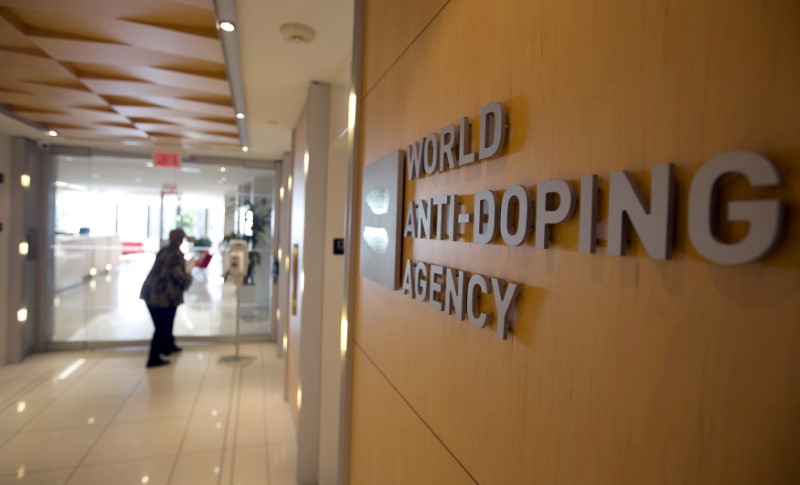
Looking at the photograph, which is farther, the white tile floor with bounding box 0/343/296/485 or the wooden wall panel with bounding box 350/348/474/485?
the white tile floor with bounding box 0/343/296/485

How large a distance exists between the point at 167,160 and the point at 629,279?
807 cm

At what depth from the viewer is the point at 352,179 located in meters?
2.14

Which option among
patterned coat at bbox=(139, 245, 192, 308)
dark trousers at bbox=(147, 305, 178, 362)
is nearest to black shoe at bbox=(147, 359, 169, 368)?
dark trousers at bbox=(147, 305, 178, 362)

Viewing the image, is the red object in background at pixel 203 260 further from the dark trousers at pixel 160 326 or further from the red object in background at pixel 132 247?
the dark trousers at pixel 160 326

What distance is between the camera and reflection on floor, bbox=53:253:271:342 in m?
7.28

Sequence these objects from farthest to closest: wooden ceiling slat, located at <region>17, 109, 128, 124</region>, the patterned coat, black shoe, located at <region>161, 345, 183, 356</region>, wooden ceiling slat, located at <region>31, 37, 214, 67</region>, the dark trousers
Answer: black shoe, located at <region>161, 345, 183, 356</region> → the dark trousers → the patterned coat → wooden ceiling slat, located at <region>17, 109, 128, 124</region> → wooden ceiling slat, located at <region>31, 37, 214, 67</region>

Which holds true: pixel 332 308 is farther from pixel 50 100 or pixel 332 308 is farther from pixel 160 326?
pixel 160 326

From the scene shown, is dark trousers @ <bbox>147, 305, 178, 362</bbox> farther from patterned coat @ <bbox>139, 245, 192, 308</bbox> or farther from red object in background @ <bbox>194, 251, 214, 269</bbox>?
red object in background @ <bbox>194, 251, 214, 269</bbox>

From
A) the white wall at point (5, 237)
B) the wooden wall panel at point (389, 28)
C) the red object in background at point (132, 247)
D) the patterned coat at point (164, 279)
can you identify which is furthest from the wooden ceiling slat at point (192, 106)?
the red object in background at point (132, 247)

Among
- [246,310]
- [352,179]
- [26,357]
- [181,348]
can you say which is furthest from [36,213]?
[352,179]

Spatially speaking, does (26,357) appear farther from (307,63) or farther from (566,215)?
(566,215)

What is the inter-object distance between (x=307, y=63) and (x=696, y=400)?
3324mm

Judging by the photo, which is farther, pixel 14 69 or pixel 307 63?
pixel 14 69

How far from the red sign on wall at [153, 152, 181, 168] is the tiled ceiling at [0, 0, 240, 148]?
160 centimetres
